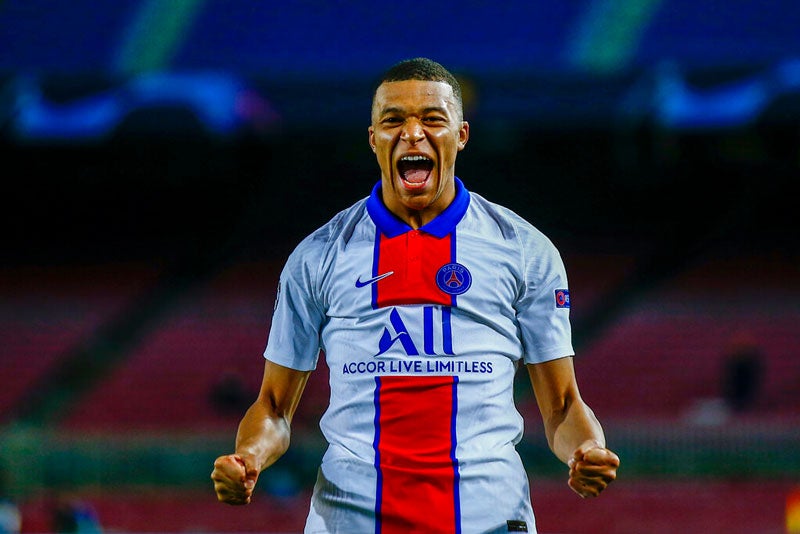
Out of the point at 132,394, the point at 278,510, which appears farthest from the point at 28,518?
the point at 132,394

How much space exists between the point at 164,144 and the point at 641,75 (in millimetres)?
6272

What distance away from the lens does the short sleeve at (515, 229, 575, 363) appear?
2.76 meters

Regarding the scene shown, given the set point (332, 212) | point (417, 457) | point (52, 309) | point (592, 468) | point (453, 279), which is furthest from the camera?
point (332, 212)

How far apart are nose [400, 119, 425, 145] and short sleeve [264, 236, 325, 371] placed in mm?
353

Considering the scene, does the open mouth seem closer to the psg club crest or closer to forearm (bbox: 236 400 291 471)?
the psg club crest

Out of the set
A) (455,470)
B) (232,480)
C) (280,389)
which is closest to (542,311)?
(455,470)

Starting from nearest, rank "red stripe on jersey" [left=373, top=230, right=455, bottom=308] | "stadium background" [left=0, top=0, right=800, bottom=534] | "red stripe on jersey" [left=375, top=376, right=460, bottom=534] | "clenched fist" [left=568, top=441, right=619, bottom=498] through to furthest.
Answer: "clenched fist" [left=568, top=441, right=619, bottom=498]
"red stripe on jersey" [left=375, top=376, right=460, bottom=534]
"red stripe on jersey" [left=373, top=230, right=455, bottom=308]
"stadium background" [left=0, top=0, right=800, bottom=534]

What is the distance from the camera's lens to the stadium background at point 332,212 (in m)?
Answer: 11.8

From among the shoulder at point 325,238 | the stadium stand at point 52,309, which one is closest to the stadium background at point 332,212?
the stadium stand at point 52,309

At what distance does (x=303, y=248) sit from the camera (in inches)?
113

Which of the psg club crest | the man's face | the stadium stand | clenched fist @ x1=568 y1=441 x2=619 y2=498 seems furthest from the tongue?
the stadium stand

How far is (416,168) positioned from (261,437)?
0.73m

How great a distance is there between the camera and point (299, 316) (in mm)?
2846

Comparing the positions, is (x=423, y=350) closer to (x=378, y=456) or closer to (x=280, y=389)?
(x=378, y=456)
